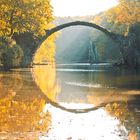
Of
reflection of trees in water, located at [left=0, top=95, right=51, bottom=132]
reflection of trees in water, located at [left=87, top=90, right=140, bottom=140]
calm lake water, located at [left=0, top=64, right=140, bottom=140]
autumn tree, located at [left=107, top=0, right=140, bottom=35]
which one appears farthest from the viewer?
autumn tree, located at [left=107, top=0, right=140, bottom=35]

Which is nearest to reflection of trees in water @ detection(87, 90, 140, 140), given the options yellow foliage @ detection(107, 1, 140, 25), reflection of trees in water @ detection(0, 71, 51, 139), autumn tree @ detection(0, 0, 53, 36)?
reflection of trees in water @ detection(0, 71, 51, 139)

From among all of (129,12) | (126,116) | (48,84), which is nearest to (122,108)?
(126,116)

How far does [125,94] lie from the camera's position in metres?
26.0

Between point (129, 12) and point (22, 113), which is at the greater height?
point (129, 12)

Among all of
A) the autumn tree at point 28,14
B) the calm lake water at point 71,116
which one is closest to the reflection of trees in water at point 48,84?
the calm lake water at point 71,116

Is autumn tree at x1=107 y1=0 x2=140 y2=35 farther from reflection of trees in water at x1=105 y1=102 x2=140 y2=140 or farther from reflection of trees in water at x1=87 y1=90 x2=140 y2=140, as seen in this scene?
reflection of trees in water at x1=105 y1=102 x2=140 y2=140

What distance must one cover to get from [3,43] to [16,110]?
42155 millimetres

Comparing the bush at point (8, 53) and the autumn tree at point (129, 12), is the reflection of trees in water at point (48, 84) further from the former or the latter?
the autumn tree at point (129, 12)

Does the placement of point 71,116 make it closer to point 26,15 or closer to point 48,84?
point 48,84

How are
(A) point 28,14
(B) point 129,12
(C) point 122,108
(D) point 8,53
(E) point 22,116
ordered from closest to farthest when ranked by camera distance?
(E) point 22,116
(C) point 122,108
(D) point 8,53
(A) point 28,14
(B) point 129,12

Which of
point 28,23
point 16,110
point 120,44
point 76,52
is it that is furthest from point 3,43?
point 76,52

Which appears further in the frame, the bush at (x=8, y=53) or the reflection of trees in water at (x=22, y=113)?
the bush at (x=8, y=53)

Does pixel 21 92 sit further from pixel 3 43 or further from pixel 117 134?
pixel 3 43

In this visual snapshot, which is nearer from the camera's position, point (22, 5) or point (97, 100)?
point (97, 100)
